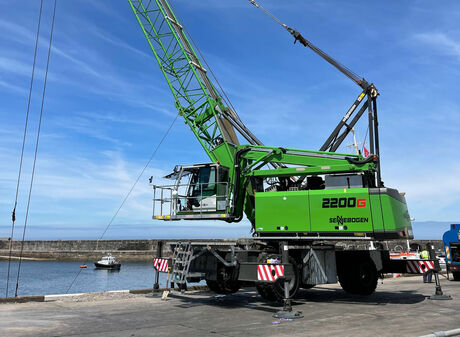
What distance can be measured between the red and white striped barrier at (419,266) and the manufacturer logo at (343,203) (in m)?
3.51

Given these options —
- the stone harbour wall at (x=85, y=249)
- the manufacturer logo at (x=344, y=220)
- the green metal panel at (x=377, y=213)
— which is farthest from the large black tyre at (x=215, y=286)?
the stone harbour wall at (x=85, y=249)

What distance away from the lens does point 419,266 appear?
485 inches

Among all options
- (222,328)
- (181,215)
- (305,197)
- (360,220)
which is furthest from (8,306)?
(360,220)

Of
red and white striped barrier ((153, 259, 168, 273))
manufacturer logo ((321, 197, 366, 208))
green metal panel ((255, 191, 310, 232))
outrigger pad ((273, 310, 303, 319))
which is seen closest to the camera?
outrigger pad ((273, 310, 303, 319))

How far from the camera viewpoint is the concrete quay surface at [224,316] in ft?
24.4

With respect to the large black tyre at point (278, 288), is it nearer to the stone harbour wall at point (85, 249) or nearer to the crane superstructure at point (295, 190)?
the crane superstructure at point (295, 190)

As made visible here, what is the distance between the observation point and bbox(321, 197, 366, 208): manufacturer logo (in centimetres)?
1085

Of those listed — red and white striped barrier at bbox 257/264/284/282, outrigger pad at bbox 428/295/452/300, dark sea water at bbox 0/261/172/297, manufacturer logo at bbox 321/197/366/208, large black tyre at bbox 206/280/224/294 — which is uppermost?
manufacturer logo at bbox 321/197/366/208

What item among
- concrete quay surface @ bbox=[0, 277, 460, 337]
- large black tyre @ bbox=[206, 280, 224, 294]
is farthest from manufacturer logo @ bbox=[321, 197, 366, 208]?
large black tyre @ bbox=[206, 280, 224, 294]

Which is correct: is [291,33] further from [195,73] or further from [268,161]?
[268,161]

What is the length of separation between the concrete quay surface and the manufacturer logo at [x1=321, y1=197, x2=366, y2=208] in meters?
2.86

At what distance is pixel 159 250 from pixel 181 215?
1498 mm

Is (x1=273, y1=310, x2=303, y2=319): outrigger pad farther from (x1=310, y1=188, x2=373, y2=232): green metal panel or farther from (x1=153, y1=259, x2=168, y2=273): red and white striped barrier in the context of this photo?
(x1=153, y1=259, x2=168, y2=273): red and white striped barrier

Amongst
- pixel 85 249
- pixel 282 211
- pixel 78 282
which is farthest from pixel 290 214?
pixel 85 249
